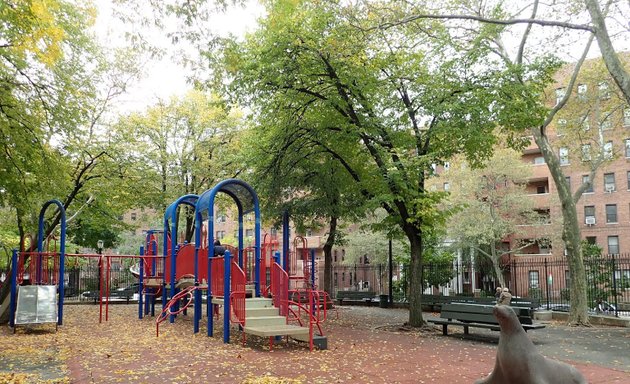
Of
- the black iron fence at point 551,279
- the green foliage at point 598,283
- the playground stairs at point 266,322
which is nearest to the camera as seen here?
the playground stairs at point 266,322

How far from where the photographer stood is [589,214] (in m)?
43.3

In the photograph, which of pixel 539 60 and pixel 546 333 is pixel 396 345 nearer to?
pixel 546 333

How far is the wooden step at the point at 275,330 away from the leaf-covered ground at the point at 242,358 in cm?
36

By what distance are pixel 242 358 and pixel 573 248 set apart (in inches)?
524

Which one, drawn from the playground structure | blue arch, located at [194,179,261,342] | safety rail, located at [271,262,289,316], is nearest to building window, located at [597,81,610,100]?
the playground structure

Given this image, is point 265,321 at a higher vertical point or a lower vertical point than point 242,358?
higher

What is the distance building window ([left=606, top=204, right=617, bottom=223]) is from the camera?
42.2 meters

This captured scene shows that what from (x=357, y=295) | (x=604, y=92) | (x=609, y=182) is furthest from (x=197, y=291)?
(x=609, y=182)

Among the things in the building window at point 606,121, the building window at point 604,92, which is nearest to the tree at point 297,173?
the building window at point 606,121

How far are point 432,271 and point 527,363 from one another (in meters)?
23.8

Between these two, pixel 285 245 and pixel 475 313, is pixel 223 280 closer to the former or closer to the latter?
pixel 285 245

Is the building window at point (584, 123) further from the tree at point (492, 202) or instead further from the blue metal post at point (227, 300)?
the blue metal post at point (227, 300)

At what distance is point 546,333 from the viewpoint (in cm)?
1528

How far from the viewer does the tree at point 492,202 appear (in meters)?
35.2
